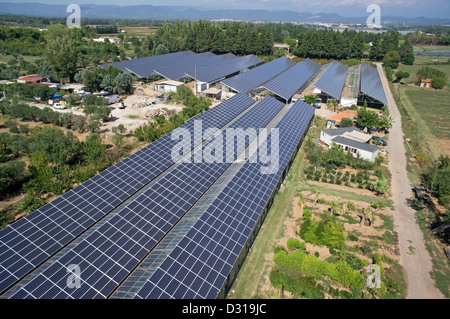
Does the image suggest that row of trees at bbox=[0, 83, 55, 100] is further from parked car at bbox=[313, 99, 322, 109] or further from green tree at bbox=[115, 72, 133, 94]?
parked car at bbox=[313, 99, 322, 109]

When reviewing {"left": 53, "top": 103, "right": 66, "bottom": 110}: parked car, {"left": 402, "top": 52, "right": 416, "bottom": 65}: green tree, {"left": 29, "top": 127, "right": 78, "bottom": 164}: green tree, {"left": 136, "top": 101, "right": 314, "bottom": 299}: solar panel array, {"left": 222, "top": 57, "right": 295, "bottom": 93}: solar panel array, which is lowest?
{"left": 136, "top": 101, "right": 314, "bottom": 299}: solar panel array

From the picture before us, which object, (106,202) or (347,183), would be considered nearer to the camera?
(106,202)

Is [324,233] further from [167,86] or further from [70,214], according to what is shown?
[167,86]

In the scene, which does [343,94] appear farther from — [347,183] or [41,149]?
[41,149]

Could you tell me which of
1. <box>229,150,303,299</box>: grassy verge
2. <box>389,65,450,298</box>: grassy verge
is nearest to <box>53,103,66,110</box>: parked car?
<box>229,150,303,299</box>: grassy verge

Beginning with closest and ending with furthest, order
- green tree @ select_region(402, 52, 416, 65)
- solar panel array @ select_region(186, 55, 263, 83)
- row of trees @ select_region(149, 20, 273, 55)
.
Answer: solar panel array @ select_region(186, 55, 263, 83)
row of trees @ select_region(149, 20, 273, 55)
green tree @ select_region(402, 52, 416, 65)
